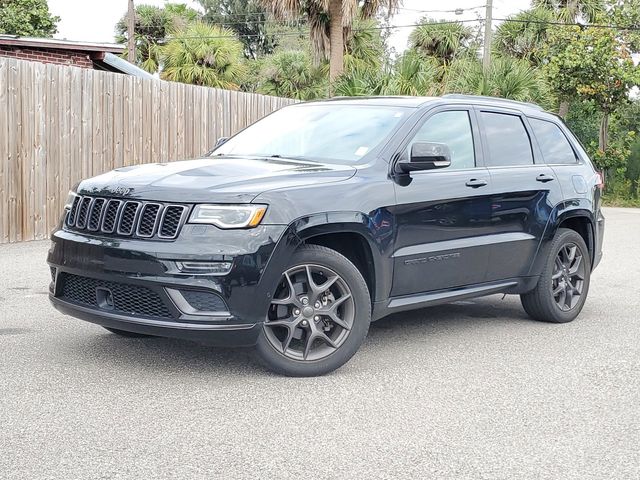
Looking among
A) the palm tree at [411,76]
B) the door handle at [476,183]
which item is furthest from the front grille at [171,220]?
the palm tree at [411,76]

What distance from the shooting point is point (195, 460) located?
13.3 ft

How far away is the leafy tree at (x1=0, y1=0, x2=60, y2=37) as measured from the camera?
1208 inches

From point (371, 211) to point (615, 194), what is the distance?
26.1 meters

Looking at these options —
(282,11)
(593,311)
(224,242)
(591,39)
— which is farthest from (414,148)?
(591,39)

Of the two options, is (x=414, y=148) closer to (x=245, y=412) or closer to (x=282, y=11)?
(x=245, y=412)

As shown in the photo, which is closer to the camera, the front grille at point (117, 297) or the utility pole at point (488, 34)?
the front grille at point (117, 297)

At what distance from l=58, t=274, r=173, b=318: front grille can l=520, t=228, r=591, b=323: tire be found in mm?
3397

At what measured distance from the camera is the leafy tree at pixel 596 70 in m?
28.5

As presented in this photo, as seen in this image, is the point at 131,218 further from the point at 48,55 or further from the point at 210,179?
the point at 48,55

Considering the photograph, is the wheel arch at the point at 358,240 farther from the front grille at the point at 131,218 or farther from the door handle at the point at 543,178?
the door handle at the point at 543,178

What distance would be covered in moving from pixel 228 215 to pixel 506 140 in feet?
9.51

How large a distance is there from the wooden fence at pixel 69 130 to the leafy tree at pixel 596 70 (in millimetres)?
16886

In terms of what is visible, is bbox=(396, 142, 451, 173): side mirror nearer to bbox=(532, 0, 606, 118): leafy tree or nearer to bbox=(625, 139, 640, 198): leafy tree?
bbox=(625, 139, 640, 198): leafy tree

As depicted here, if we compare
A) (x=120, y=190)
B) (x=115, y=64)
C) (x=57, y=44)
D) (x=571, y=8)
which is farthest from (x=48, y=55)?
(x=571, y=8)
